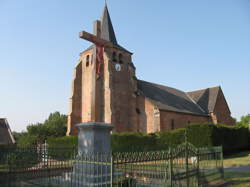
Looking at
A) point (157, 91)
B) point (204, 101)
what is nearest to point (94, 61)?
point (157, 91)

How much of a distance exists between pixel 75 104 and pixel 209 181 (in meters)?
21.8

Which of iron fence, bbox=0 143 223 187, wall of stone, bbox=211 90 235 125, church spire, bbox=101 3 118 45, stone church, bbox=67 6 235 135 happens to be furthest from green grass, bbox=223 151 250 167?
church spire, bbox=101 3 118 45

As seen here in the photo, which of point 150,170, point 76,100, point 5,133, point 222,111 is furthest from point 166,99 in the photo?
point 5,133

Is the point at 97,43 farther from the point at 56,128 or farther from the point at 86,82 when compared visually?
the point at 56,128

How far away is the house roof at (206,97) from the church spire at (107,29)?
1615 centimetres

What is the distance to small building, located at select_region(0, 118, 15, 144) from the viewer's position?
33594 millimetres

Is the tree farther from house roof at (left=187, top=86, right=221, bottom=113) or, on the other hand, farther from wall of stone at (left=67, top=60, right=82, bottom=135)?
house roof at (left=187, top=86, right=221, bottom=113)

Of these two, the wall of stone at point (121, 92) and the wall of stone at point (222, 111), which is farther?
the wall of stone at point (222, 111)

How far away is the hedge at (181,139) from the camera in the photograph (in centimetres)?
1866

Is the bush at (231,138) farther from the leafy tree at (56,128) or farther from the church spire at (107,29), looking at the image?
the leafy tree at (56,128)

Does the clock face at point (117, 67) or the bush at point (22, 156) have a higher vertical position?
the clock face at point (117, 67)

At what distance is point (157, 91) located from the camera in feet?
103

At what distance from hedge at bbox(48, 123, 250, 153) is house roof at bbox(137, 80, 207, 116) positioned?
537 cm

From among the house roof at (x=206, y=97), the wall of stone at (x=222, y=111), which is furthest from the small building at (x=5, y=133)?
the wall of stone at (x=222, y=111)
